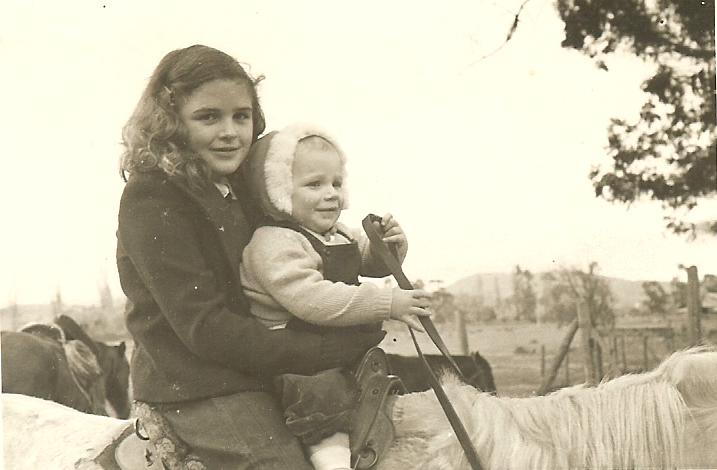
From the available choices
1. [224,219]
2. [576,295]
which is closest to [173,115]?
[224,219]

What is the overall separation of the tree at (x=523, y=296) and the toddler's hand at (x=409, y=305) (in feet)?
0.77

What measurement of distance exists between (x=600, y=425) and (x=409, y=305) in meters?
0.42

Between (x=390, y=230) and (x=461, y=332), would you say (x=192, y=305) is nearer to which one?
(x=390, y=230)

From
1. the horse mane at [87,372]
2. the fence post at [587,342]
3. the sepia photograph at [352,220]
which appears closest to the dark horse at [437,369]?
the sepia photograph at [352,220]

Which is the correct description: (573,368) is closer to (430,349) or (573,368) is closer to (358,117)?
(430,349)

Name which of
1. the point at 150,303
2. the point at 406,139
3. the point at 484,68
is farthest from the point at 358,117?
the point at 150,303

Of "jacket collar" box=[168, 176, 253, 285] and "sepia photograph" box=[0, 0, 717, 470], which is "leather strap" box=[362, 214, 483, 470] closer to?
"sepia photograph" box=[0, 0, 717, 470]

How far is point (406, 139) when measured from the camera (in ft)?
5.87

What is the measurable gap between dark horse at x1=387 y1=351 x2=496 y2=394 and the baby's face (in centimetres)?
33

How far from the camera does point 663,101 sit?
1.83m

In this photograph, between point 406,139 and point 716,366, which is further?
point 406,139

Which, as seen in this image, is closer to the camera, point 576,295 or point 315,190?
point 315,190

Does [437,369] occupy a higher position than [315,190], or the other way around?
[315,190]

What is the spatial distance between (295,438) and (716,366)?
2.74 feet
